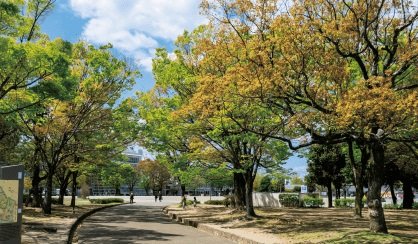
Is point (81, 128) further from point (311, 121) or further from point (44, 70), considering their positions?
point (311, 121)

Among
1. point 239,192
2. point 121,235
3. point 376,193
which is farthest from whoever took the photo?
point 239,192

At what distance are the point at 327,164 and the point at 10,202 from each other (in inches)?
1398

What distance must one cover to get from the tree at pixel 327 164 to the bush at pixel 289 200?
417cm

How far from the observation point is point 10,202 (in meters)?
9.81

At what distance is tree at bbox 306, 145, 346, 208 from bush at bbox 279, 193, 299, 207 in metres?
4.17

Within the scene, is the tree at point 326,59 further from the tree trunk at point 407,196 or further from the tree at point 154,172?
the tree at point 154,172

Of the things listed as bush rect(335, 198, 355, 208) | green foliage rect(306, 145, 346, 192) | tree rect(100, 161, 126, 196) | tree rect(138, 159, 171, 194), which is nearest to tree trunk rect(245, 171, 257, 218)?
tree rect(100, 161, 126, 196)

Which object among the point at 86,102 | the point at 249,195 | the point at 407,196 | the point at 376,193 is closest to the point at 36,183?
the point at 86,102

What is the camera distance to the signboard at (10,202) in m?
9.60

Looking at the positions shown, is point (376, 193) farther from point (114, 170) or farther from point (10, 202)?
point (114, 170)

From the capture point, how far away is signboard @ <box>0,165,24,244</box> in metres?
9.60

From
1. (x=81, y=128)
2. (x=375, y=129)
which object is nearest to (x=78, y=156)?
(x=81, y=128)

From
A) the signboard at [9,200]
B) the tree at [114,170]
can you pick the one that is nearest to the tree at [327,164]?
the tree at [114,170]

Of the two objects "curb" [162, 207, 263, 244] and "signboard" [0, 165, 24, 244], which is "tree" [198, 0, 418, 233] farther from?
"signboard" [0, 165, 24, 244]
